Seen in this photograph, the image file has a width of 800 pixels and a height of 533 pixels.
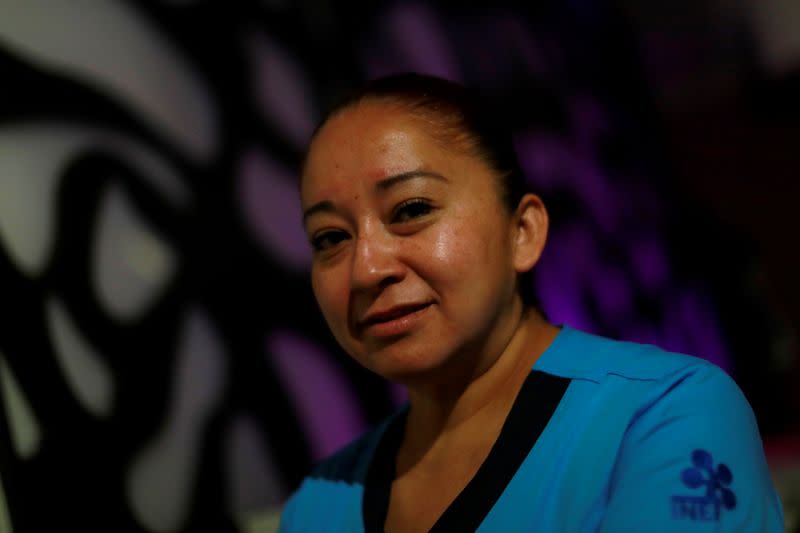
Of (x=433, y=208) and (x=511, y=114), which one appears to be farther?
(x=511, y=114)

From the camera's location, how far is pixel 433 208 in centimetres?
90

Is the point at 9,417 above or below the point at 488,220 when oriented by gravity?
below

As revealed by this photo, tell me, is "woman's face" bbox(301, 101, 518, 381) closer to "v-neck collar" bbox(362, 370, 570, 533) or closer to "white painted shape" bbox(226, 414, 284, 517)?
"v-neck collar" bbox(362, 370, 570, 533)

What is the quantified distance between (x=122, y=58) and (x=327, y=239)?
79 centimetres

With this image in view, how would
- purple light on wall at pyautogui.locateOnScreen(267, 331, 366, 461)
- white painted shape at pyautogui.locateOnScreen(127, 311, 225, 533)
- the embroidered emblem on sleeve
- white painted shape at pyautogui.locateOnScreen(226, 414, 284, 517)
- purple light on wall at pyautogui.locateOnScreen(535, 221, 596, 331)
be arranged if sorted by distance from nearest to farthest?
the embroidered emblem on sleeve < white painted shape at pyautogui.locateOnScreen(127, 311, 225, 533) < white painted shape at pyautogui.locateOnScreen(226, 414, 284, 517) < purple light on wall at pyautogui.locateOnScreen(267, 331, 366, 461) < purple light on wall at pyautogui.locateOnScreen(535, 221, 596, 331)

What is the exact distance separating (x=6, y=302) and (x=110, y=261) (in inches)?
8.4

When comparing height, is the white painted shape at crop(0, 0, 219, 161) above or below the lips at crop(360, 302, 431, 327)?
above

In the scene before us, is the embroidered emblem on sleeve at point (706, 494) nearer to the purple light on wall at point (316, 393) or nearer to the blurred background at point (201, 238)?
the blurred background at point (201, 238)

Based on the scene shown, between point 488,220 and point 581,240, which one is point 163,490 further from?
point 581,240

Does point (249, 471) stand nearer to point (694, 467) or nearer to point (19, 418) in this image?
point (19, 418)

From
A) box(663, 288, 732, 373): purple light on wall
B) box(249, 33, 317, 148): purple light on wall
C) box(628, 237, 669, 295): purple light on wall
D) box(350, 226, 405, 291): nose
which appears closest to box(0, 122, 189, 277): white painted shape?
box(249, 33, 317, 148): purple light on wall

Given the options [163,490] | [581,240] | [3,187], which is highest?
[3,187]

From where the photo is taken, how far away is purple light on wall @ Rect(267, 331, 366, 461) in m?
1.64

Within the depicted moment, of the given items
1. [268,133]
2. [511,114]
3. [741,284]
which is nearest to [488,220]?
[268,133]
